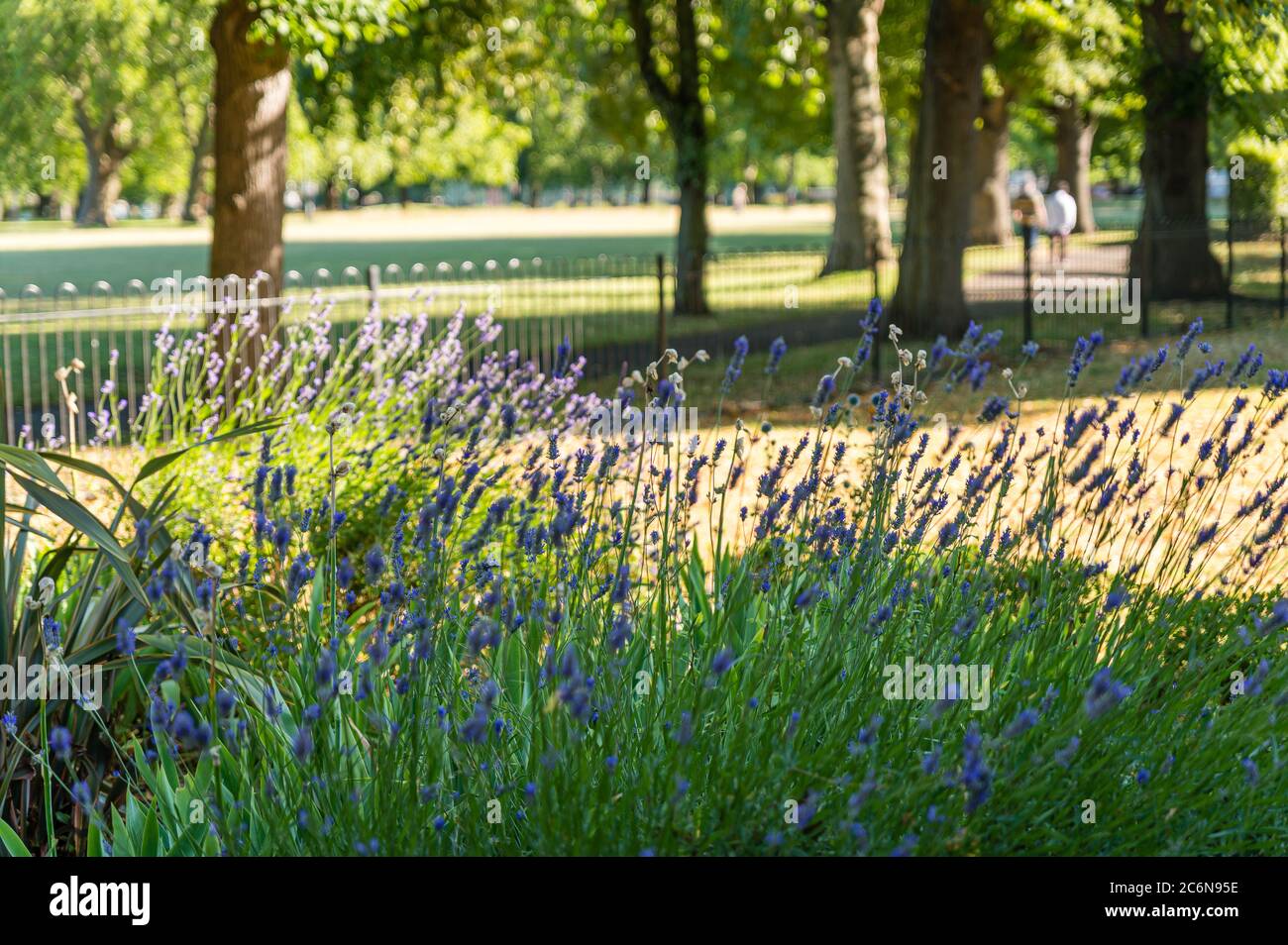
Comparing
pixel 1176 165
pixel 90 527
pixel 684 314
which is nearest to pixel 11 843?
pixel 90 527

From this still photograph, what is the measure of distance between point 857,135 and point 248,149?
14658mm

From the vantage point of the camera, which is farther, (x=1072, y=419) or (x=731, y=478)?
(x=731, y=478)

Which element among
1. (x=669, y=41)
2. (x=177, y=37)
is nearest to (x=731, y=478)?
(x=669, y=41)

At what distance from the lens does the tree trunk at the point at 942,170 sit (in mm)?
16969

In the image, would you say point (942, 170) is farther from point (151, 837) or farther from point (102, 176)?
point (102, 176)

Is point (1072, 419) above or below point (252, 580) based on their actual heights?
above

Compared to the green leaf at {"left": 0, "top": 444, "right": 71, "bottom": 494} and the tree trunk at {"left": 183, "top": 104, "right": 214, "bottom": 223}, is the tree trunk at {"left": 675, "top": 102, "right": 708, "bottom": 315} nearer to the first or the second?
the green leaf at {"left": 0, "top": 444, "right": 71, "bottom": 494}

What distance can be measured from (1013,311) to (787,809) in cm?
1895

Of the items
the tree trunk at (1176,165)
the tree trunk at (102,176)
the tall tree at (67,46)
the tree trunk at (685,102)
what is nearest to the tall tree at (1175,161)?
the tree trunk at (1176,165)

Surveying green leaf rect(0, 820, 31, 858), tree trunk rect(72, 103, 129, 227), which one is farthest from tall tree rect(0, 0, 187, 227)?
tree trunk rect(72, 103, 129, 227)

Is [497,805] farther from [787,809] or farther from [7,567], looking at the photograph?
[7,567]

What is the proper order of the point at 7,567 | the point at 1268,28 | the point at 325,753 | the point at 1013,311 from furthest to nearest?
the point at 1013,311 < the point at 1268,28 < the point at 7,567 < the point at 325,753

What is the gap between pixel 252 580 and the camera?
393 centimetres

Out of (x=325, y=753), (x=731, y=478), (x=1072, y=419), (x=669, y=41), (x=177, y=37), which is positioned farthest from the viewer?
(x=177, y=37)
